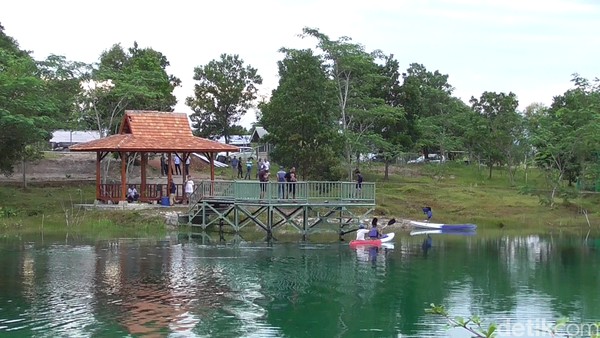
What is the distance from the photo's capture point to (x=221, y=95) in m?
69.2

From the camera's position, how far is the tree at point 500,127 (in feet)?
204

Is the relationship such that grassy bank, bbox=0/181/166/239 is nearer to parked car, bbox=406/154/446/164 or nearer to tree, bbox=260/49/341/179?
tree, bbox=260/49/341/179

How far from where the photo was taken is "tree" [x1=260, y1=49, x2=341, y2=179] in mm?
45969

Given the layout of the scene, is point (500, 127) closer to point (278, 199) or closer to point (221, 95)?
point (221, 95)

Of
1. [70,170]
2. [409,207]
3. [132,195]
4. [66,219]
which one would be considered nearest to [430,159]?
[409,207]

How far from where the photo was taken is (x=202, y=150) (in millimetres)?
39125

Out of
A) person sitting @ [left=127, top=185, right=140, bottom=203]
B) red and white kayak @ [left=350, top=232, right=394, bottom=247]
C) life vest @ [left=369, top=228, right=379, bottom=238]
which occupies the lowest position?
red and white kayak @ [left=350, top=232, right=394, bottom=247]

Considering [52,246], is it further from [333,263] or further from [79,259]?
[333,263]

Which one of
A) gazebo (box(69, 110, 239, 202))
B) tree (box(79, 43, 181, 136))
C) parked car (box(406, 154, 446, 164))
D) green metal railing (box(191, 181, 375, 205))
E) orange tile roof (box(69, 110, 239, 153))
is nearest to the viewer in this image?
green metal railing (box(191, 181, 375, 205))

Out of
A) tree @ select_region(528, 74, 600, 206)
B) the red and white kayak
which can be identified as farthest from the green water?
tree @ select_region(528, 74, 600, 206)

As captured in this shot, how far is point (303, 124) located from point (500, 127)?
2376cm

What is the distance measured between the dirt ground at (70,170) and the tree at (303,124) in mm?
7765

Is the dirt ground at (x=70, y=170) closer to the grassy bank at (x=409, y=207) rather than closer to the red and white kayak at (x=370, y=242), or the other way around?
the grassy bank at (x=409, y=207)

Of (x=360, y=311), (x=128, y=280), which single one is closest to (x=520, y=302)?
(x=360, y=311)
